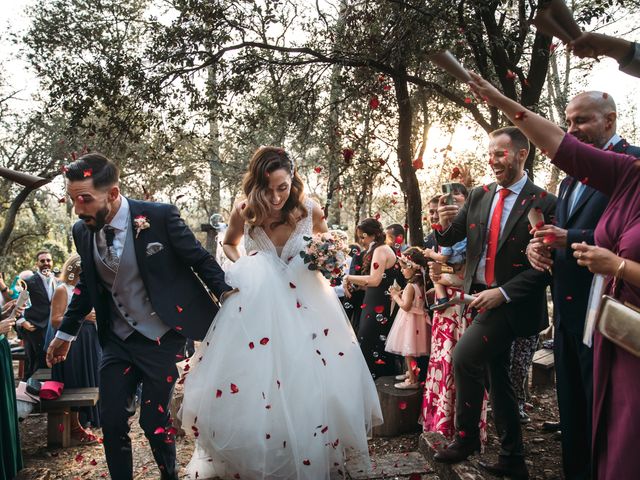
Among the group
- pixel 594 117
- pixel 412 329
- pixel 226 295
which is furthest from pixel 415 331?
pixel 594 117

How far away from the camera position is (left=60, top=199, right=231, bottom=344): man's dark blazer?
12.1 ft

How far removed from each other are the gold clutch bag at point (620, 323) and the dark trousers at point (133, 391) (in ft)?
9.15

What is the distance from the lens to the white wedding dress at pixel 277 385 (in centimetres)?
342

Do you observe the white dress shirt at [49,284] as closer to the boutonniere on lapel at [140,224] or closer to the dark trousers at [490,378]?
the boutonniere on lapel at [140,224]

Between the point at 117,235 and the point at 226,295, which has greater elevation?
the point at 117,235

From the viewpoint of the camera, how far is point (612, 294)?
2416mm

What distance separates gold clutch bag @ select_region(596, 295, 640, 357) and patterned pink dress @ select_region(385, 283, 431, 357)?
358 cm

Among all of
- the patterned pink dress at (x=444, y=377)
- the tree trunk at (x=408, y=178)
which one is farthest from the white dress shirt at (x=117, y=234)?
the tree trunk at (x=408, y=178)

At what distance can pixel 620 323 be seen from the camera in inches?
86.2

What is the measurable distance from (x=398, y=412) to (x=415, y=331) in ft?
3.04

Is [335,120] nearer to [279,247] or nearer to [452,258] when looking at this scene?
[452,258]

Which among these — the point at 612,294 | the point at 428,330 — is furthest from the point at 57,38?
the point at 612,294

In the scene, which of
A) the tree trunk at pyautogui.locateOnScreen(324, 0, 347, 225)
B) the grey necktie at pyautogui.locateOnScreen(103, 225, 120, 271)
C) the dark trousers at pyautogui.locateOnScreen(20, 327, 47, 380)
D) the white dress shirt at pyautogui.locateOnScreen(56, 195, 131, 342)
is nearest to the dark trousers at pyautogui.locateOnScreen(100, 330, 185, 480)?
the grey necktie at pyautogui.locateOnScreen(103, 225, 120, 271)

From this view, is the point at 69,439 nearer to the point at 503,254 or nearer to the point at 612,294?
the point at 503,254
